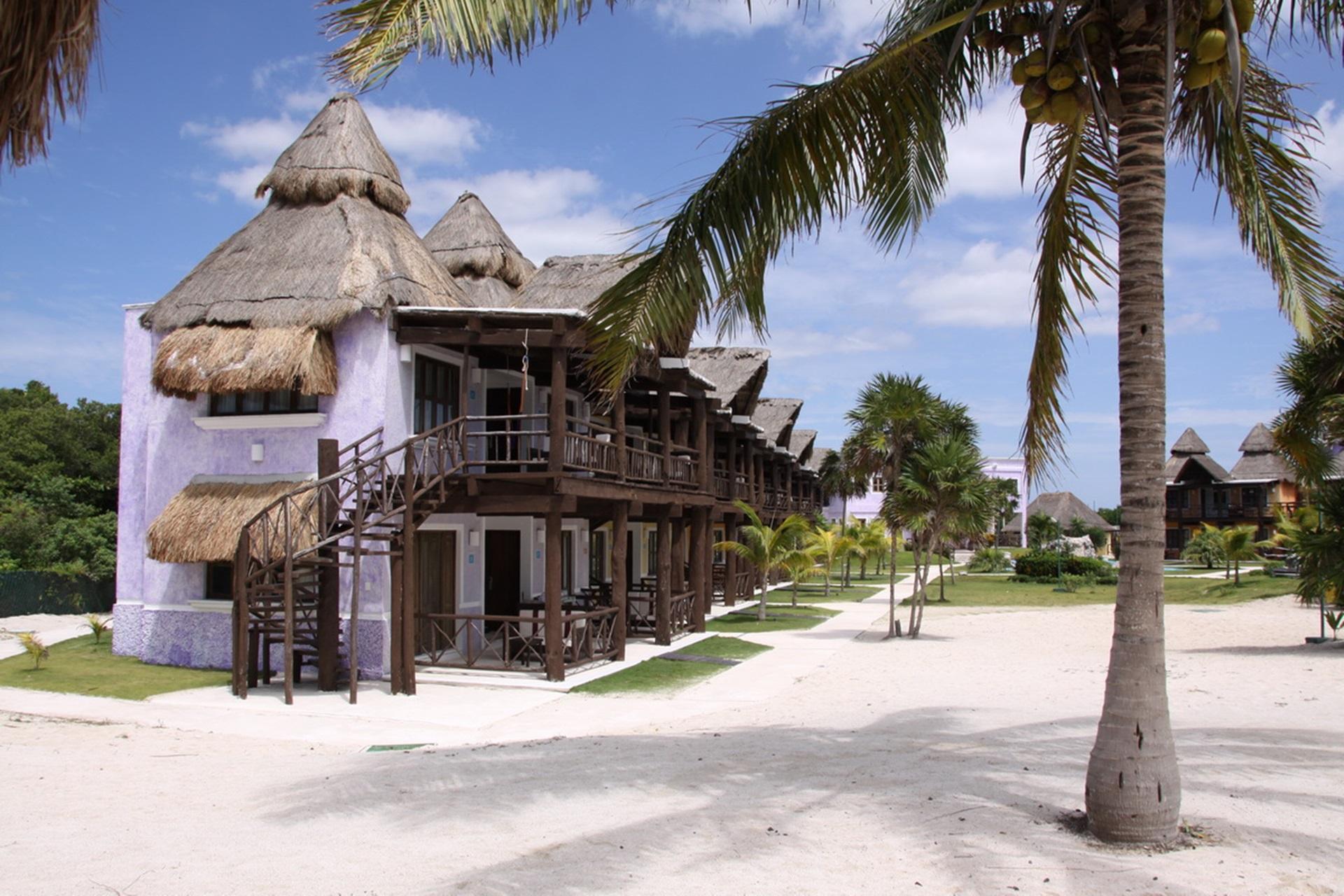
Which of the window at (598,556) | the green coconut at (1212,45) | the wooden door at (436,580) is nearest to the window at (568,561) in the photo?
the window at (598,556)

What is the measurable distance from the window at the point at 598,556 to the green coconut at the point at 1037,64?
1978 centimetres

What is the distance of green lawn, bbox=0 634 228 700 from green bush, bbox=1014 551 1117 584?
35.0 m

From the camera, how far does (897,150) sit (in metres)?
7.18

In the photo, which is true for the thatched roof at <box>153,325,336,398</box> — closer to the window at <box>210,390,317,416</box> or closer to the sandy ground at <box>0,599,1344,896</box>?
the window at <box>210,390,317,416</box>

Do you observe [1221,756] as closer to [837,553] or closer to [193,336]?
[193,336]

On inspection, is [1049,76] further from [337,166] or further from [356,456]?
[337,166]

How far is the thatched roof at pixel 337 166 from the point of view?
57.6 feet

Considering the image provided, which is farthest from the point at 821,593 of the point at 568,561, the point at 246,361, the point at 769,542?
the point at 246,361

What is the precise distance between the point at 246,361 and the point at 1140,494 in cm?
1321

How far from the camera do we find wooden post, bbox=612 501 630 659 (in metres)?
17.5

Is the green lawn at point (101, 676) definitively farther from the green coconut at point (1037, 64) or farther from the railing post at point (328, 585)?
the green coconut at point (1037, 64)

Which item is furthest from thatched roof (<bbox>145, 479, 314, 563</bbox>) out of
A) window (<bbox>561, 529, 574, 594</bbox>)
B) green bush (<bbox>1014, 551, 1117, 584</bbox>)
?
green bush (<bbox>1014, 551, 1117, 584</bbox>)

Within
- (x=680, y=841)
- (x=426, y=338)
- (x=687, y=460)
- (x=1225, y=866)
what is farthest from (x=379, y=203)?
(x=1225, y=866)

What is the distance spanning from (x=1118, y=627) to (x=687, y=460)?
15.8 meters
